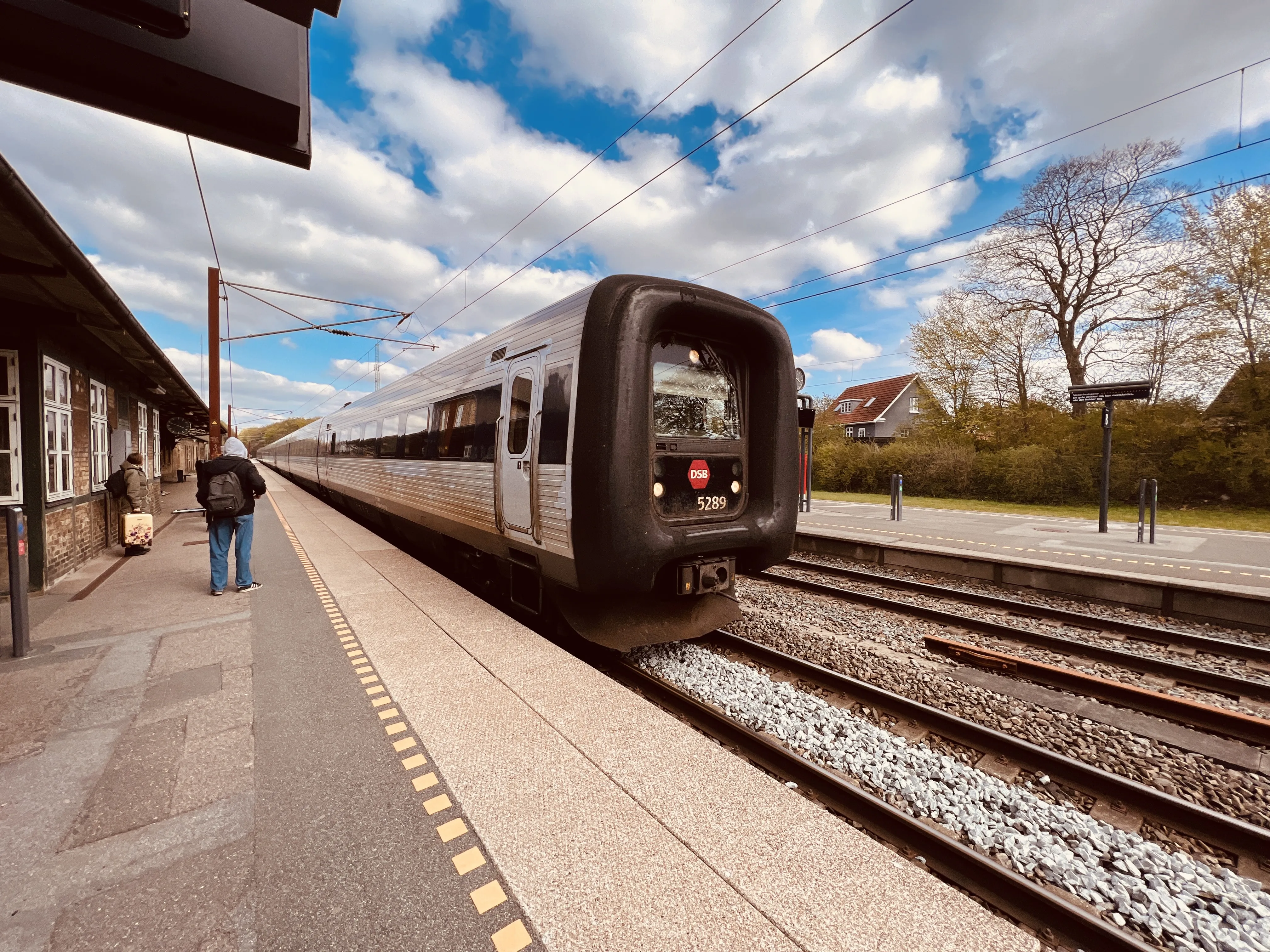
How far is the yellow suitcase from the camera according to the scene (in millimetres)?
8336

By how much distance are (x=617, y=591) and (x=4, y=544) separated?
6.94 m

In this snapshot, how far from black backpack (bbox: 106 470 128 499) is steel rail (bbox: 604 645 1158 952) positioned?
391 inches

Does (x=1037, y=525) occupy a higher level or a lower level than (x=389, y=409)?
lower

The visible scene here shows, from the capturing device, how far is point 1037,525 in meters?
12.9

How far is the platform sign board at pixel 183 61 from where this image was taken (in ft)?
5.28

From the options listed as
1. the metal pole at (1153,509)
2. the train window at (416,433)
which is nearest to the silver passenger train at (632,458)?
the train window at (416,433)

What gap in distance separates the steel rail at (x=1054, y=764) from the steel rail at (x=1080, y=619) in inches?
52.1

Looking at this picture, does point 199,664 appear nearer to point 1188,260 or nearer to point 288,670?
point 288,670

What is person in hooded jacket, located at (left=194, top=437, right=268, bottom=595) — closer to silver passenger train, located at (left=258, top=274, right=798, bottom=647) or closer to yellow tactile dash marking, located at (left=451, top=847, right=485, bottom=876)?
silver passenger train, located at (left=258, top=274, right=798, bottom=647)

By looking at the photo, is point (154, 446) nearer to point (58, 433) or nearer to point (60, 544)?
point (58, 433)

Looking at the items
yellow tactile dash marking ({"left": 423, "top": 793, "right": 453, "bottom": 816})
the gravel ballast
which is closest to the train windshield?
the gravel ballast

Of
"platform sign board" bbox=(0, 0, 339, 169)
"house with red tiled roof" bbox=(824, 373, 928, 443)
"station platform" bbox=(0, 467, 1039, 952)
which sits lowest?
"station platform" bbox=(0, 467, 1039, 952)

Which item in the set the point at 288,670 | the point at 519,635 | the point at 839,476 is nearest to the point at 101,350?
the point at 288,670

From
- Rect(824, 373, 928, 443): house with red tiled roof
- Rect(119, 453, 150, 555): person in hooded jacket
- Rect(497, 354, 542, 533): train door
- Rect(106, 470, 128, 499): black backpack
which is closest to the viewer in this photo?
Rect(497, 354, 542, 533): train door
